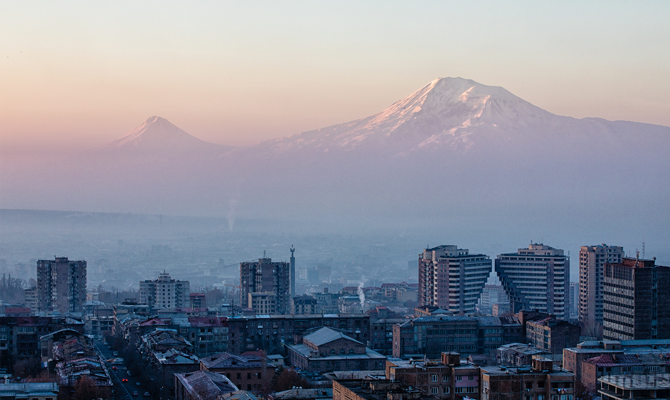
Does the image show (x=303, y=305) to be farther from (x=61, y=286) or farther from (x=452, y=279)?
(x=61, y=286)

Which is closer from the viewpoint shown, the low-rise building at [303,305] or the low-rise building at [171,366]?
the low-rise building at [171,366]

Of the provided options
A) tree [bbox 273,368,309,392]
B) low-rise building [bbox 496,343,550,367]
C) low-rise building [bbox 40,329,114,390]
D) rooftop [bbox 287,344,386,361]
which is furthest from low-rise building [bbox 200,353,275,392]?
low-rise building [bbox 496,343,550,367]

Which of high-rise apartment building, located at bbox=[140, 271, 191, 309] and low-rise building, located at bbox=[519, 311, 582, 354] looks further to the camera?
high-rise apartment building, located at bbox=[140, 271, 191, 309]

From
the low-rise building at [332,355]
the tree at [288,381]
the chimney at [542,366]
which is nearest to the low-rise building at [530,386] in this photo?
the chimney at [542,366]

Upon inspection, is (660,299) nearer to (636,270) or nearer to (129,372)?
(636,270)

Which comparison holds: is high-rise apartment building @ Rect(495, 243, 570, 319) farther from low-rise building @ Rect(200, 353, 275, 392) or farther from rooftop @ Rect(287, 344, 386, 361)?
low-rise building @ Rect(200, 353, 275, 392)

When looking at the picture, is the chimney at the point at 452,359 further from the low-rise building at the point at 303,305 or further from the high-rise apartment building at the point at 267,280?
the low-rise building at the point at 303,305

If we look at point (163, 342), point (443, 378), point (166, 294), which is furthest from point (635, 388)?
point (166, 294)
